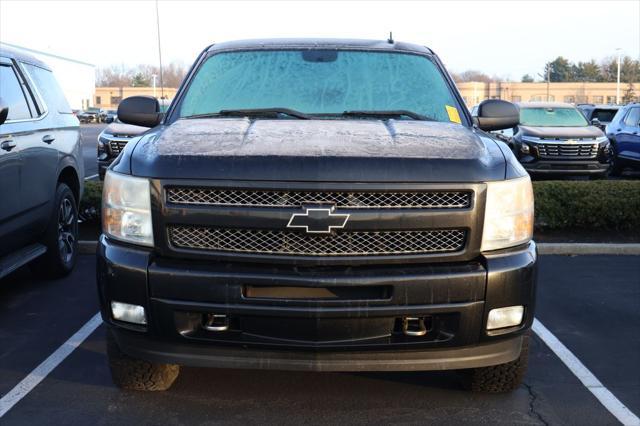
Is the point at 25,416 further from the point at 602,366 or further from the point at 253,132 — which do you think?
the point at 602,366

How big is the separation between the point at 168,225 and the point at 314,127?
1019 millimetres

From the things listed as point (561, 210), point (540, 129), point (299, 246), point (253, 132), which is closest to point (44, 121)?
point (253, 132)

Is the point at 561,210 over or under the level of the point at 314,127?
under

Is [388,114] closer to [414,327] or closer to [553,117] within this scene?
[414,327]

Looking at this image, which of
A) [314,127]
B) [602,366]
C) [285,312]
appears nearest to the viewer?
[285,312]

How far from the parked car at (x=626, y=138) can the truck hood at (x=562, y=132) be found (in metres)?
0.85

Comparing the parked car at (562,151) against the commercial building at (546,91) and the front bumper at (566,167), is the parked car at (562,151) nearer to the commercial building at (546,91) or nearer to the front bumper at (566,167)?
the front bumper at (566,167)

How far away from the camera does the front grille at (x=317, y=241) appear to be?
317 centimetres

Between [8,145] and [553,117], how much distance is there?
41.7 feet

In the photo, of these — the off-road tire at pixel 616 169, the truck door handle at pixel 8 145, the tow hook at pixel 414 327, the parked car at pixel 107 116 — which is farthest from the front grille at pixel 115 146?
the tow hook at pixel 414 327

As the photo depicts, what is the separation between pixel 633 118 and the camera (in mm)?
15109

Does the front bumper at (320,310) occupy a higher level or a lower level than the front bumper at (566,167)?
higher

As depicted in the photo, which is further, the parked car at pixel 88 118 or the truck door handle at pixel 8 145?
the parked car at pixel 88 118

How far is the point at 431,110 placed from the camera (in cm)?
439
